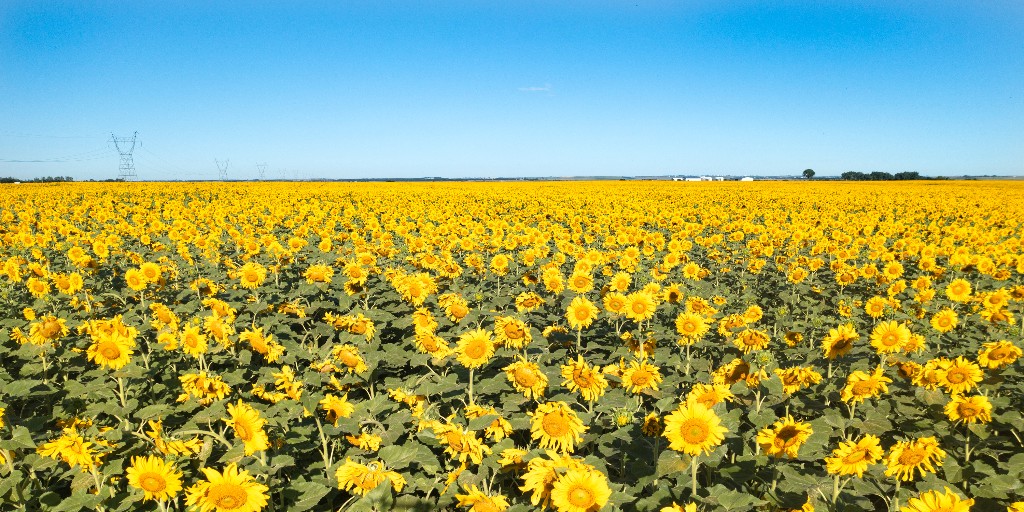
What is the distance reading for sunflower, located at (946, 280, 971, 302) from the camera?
6844mm

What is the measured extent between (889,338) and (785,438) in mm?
2022

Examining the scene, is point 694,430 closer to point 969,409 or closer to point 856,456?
point 856,456

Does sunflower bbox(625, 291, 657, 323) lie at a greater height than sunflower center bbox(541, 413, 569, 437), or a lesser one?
greater

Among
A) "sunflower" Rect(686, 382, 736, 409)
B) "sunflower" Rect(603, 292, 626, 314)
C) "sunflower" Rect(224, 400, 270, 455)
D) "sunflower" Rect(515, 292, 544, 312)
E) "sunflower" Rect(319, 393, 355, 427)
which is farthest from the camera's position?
"sunflower" Rect(515, 292, 544, 312)

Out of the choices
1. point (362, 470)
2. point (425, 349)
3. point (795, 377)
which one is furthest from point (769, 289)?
point (362, 470)

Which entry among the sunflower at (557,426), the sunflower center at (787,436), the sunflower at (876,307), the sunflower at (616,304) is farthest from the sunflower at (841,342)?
the sunflower at (876,307)

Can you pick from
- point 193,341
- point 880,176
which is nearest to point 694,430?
point 193,341

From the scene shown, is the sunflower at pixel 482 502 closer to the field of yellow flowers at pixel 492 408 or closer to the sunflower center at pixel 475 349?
the field of yellow flowers at pixel 492 408

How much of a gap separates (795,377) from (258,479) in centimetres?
365

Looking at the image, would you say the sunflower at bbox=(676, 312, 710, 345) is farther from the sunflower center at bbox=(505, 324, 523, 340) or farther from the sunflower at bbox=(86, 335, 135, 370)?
the sunflower at bbox=(86, 335, 135, 370)

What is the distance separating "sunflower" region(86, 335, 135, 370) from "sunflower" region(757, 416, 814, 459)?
14.4 feet

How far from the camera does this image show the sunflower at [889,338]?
391 centimetres

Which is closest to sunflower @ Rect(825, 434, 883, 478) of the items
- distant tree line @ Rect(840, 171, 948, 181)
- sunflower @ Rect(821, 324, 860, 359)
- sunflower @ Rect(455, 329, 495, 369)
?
sunflower @ Rect(821, 324, 860, 359)

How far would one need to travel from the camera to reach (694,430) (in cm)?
249
